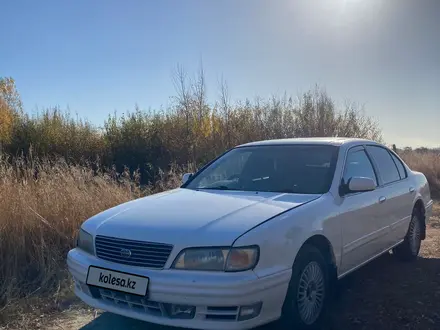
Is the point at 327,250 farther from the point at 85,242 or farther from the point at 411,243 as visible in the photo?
the point at 411,243

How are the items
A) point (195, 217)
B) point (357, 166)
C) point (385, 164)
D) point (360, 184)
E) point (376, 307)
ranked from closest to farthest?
point (195, 217), point (360, 184), point (376, 307), point (357, 166), point (385, 164)

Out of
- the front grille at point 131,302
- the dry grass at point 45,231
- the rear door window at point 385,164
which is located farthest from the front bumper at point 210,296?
the rear door window at point 385,164

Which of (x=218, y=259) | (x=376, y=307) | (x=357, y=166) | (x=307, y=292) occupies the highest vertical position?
(x=357, y=166)

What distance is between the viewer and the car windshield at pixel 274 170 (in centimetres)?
400

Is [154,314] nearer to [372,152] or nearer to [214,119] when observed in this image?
[372,152]

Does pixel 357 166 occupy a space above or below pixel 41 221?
above

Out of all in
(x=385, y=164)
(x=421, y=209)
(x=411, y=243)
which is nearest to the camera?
(x=385, y=164)

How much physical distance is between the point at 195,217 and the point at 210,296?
651mm

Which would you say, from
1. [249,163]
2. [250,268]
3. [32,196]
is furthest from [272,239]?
[32,196]

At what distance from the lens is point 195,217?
10.6ft

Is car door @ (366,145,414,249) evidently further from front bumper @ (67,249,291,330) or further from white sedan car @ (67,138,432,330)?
front bumper @ (67,249,291,330)

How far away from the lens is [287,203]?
3477mm

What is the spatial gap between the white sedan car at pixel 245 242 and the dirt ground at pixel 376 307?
348 millimetres

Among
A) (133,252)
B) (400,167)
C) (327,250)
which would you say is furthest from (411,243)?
(133,252)
